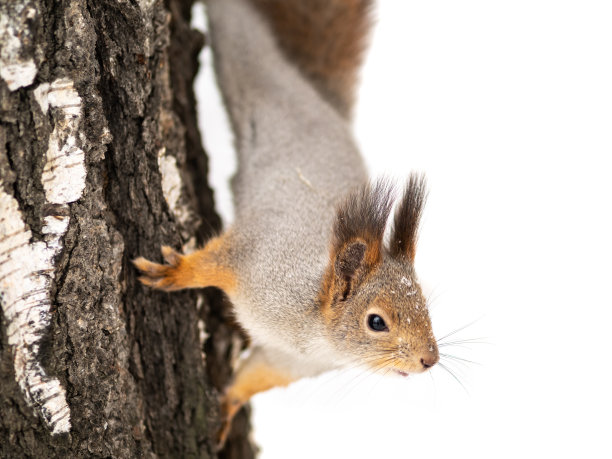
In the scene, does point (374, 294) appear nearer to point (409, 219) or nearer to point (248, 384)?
point (409, 219)

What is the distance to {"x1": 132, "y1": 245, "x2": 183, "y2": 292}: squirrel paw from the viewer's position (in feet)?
A: 5.12

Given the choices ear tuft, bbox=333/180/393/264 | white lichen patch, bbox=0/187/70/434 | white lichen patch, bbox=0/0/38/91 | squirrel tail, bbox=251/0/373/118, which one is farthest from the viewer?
squirrel tail, bbox=251/0/373/118

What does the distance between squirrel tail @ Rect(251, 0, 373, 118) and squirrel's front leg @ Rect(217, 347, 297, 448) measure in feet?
3.42

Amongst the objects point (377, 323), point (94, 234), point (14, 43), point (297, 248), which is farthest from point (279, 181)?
point (14, 43)

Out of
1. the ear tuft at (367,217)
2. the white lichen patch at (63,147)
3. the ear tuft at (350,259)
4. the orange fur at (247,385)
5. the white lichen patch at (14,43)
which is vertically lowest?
→ the orange fur at (247,385)

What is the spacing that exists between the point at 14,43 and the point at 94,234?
0.42 m

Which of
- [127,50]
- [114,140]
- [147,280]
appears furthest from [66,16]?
[147,280]

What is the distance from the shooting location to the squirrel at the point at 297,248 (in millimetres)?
1584

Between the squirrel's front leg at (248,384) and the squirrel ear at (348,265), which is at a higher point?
the squirrel ear at (348,265)

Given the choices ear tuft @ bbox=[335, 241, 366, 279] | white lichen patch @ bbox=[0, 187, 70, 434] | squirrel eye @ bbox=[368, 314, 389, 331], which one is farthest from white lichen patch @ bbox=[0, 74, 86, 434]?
squirrel eye @ bbox=[368, 314, 389, 331]

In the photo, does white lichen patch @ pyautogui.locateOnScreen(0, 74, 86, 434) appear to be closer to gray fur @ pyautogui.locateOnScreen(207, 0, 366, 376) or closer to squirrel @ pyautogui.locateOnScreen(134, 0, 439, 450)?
squirrel @ pyautogui.locateOnScreen(134, 0, 439, 450)

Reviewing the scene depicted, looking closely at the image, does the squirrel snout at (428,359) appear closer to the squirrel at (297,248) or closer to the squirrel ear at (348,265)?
the squirrel at (297,248)

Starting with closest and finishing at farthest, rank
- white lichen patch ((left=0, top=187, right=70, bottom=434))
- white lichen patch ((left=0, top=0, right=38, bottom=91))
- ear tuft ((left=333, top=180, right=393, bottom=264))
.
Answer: white lichen patch ((left=0, top=0, right=38, bottom=91)), white lichen patch ((left=0, top=187, right=70, bottom=434)), ear tuft ((left=333, top=180, right=393, bottom=264))

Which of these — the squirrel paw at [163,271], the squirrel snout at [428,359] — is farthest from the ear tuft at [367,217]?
the squirrel paw at [163,271]
